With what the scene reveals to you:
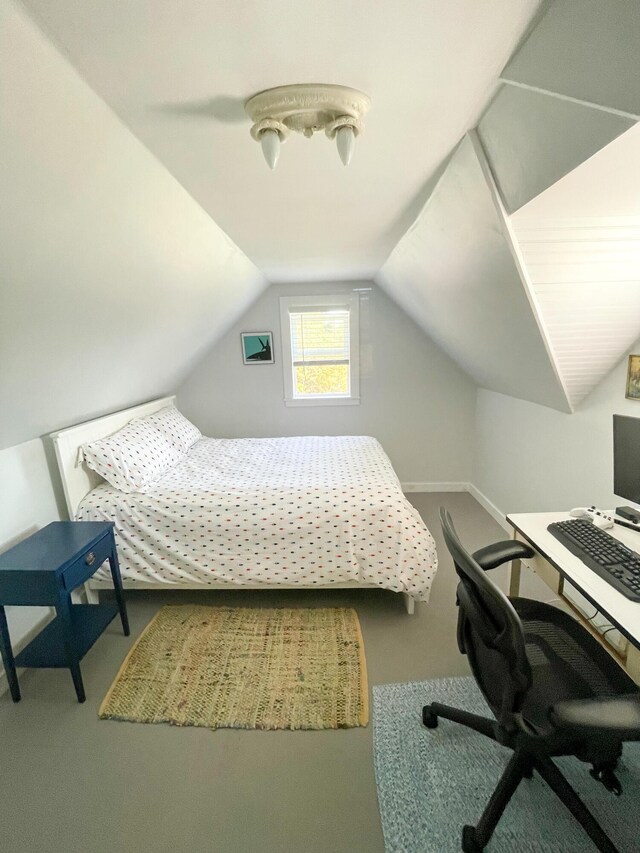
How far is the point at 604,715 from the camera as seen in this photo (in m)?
0.92

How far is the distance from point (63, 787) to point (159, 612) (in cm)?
88

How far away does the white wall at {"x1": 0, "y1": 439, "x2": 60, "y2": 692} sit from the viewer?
1.85m

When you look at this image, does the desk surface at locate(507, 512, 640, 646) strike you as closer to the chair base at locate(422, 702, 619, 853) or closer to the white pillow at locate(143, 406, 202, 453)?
the chair base at locate(422, 702, 619, 853)

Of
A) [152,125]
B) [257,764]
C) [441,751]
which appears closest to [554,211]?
[152,125]

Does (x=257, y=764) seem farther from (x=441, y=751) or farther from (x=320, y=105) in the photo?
(x=320, y=105)

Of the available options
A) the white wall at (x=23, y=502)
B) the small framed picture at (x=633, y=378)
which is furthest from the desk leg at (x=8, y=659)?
the small framed picture at (x=633, y=378)

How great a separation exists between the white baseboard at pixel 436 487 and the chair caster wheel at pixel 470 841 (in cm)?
292

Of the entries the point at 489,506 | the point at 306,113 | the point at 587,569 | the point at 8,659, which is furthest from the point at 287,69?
the point at 489,506

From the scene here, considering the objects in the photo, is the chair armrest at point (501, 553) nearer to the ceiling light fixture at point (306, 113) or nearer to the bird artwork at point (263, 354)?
the ceiling light fixture at point (306, 113)

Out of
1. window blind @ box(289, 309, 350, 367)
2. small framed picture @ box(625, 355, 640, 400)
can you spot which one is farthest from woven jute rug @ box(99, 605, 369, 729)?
window blind @ box(289, 309, 350, 367)

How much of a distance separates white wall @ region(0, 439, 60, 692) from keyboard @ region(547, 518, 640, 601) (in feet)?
7.87

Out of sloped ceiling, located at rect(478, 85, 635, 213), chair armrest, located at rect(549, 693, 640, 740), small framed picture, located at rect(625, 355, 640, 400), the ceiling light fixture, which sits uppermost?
the ceiling light fixture

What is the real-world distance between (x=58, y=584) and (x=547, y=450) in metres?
2.75

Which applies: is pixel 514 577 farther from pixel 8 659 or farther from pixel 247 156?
pixel 8 659
